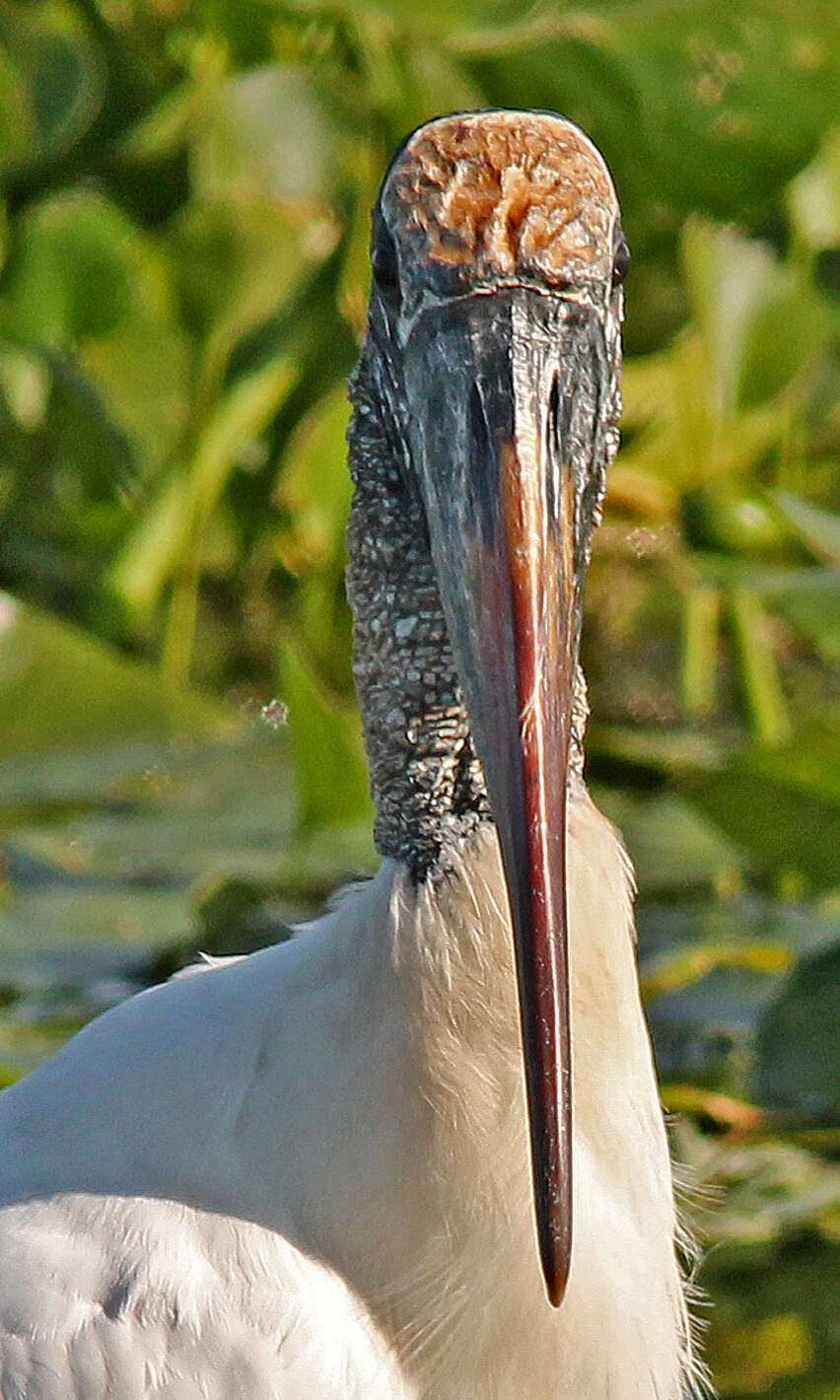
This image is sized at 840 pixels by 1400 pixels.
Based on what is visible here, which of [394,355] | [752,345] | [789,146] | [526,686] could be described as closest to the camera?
[526,686]

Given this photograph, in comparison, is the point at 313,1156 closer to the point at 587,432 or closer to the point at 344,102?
the point at 587,432

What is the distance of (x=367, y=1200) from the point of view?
5.81 ft

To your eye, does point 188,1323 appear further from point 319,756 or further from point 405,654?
point 319,756

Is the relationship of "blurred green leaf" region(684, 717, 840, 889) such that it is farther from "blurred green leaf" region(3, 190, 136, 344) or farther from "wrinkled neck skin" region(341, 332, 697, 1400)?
"blurred green leaf" region(3, 190, 136, 344)

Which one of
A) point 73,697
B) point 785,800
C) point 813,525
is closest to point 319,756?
point 785,800

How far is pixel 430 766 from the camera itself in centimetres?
179

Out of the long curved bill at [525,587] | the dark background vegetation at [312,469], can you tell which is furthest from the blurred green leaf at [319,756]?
the long curved bill at [525,587]

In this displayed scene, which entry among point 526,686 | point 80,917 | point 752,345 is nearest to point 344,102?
point 752,345

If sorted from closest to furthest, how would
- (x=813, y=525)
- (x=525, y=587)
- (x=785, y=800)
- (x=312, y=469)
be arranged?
(x=525, y=587) → (x=785, y=800) → (x=813, y=525) → (x=312, y=469)

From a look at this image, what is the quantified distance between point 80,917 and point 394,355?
1.84 metres

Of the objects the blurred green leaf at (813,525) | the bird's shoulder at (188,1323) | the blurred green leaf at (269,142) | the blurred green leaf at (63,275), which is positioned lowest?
the bird's shoulder at (188,1323)

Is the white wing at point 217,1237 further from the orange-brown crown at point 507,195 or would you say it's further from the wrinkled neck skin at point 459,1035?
the orange-brown crown at point 507,195

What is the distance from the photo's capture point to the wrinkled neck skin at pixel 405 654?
1.77 metres

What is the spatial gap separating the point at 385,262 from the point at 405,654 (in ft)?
0.93
